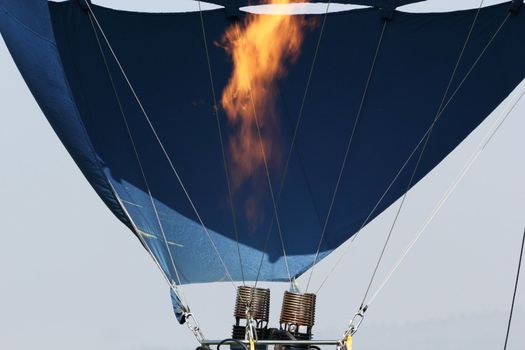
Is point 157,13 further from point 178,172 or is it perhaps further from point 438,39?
point 438,39

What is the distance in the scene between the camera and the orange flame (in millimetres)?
16047

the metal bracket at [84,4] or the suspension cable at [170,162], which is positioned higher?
the metal bracket at [84,4]

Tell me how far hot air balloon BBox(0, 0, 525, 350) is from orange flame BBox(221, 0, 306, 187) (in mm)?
11

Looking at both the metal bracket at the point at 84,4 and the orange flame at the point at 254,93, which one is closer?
the metal bracket at the point at 84,4

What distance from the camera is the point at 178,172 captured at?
1595cm

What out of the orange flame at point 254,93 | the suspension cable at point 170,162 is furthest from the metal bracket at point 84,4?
the orange flame at point 254,93

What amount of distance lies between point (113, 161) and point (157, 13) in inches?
77.4

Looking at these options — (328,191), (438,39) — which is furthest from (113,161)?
(438,39)

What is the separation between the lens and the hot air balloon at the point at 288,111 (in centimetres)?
1597

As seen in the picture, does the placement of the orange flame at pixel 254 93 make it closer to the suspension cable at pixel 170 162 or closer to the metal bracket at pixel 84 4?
the suspension cable at pixel 170 162

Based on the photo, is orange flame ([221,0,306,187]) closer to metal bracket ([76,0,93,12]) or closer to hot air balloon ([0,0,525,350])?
hot air balloon ([0,0,525,350])

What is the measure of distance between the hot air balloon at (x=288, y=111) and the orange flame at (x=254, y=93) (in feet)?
0.04

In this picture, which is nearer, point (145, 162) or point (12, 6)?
point (12, 6)

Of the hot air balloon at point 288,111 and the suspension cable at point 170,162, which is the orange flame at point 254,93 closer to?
the hot air balloon at point 288,111
